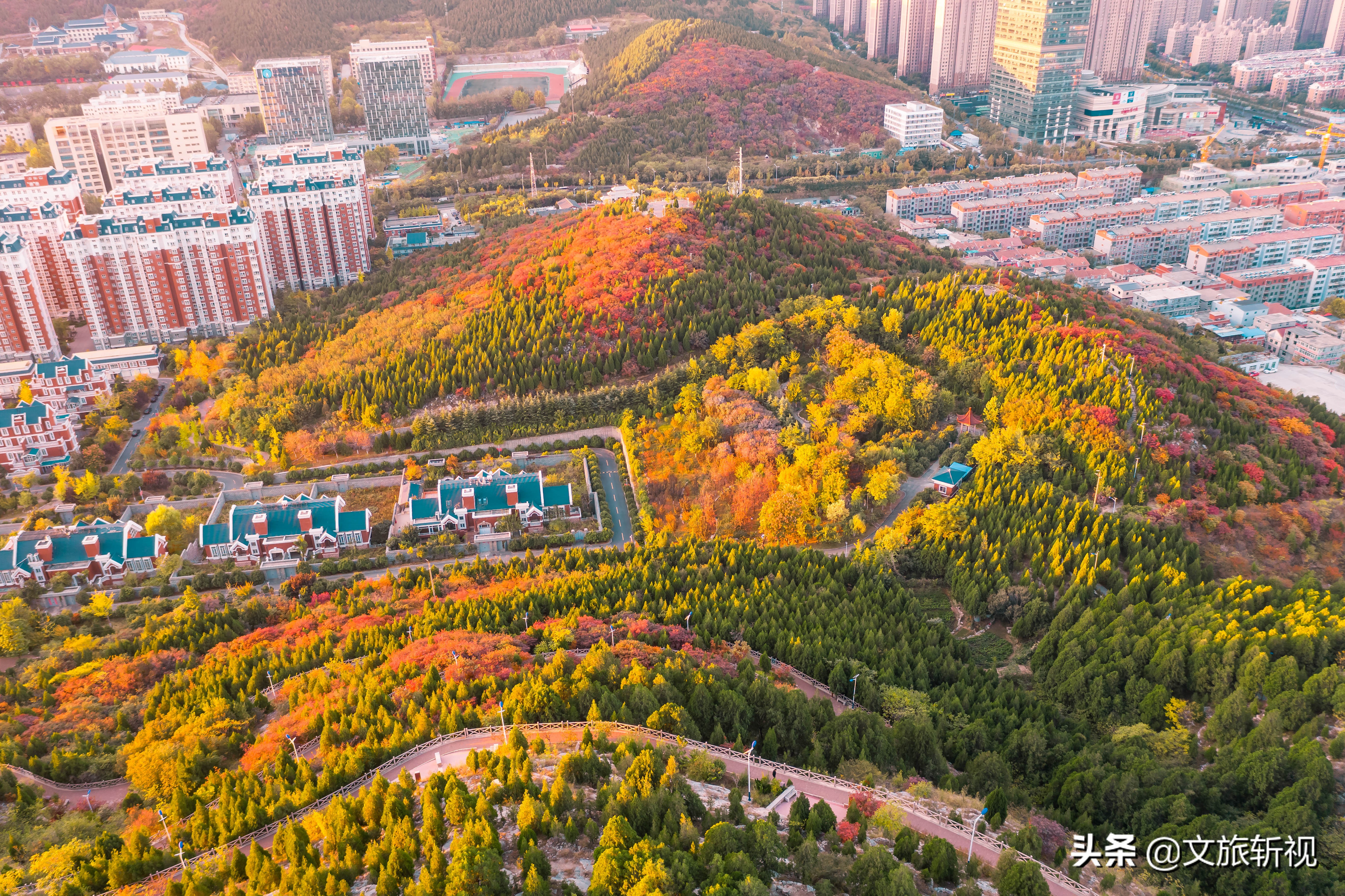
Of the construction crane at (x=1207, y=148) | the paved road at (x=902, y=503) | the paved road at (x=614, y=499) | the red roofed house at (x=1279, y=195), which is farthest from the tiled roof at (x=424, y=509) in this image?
the construction crane at (x=1207, y=148)

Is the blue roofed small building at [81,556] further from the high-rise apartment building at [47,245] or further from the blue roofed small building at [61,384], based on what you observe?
the high-rise apartment building at [47,245]

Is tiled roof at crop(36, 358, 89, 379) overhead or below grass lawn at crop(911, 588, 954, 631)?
overhead

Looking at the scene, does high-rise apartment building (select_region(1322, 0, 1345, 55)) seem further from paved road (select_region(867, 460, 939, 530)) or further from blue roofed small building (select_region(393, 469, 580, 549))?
blue roofed small building (select_region(393, 469, 580, 549))

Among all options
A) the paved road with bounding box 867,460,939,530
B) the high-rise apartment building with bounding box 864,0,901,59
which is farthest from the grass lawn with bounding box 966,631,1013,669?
the high-rise apartment building with bounding box 864,0,901,59

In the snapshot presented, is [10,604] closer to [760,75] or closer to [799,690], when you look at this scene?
[799,690]

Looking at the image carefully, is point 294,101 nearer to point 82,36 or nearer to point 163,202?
point 82,36

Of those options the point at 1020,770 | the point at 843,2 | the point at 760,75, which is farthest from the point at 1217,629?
the point at 843,2

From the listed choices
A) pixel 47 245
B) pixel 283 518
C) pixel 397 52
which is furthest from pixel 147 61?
pixel 283 518
